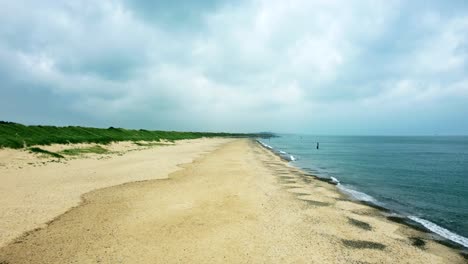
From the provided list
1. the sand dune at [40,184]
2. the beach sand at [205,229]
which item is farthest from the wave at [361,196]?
the sand dune at [40,184]

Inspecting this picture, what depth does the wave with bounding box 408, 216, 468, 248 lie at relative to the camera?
12.2 m

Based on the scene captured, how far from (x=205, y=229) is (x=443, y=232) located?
1081 cm

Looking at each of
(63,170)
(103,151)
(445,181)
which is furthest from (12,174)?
(445,181)

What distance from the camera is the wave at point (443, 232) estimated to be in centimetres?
1221

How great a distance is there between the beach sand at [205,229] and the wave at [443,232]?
1038 mm

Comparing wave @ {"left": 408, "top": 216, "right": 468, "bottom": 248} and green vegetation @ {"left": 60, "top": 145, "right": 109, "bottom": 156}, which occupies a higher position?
green vegetation @ {"left": 60, "top": 145, "right": 109, "bottom": 156}

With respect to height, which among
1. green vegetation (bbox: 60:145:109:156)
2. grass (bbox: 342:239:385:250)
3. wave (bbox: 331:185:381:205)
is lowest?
wave (bbox: 331:185:381:205)

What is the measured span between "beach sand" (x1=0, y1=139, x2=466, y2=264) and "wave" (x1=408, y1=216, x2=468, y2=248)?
40.9 inches

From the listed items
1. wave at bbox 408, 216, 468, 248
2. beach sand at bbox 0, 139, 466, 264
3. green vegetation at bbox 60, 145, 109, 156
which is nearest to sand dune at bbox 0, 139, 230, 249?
beach sand at bbox 0, 139, 466, 264

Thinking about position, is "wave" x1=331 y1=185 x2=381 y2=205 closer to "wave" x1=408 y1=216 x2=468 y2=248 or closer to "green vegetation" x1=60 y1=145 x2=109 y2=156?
"wave" x1=408 y1=216 x2=468 y2=248

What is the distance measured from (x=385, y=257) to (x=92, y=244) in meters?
9.68

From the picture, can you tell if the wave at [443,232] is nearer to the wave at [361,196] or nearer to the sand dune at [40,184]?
the wave at [361,196]

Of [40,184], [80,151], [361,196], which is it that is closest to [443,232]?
[361,196]

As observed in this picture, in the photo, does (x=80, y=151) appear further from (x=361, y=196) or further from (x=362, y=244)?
(x=362, y=244)
